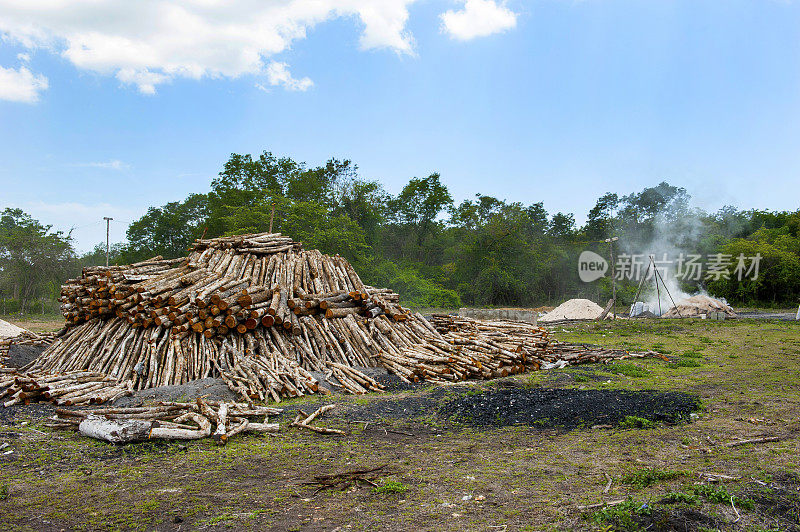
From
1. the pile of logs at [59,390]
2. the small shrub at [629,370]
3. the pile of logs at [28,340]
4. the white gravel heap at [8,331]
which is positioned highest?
the small shrub at [629,370]

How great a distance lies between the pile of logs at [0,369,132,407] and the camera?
8922 mm

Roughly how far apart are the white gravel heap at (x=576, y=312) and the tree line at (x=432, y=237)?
9.95 meters

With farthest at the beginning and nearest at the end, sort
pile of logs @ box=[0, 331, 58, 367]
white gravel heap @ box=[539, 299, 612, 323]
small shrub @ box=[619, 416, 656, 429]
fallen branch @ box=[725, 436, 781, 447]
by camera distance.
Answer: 1. white gravel heap @ box=[539, 299, 612, 323]
2. pile of logs @ box=[0, 331, 58, 367]
3. small shrub @ box=[619, 416, 656, 429]
4. fallen branch @ box=[725, 436, 781, 447]

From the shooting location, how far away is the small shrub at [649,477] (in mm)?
4931

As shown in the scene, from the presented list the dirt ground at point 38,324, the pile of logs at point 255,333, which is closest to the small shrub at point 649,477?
the pile of logs at point 255,333

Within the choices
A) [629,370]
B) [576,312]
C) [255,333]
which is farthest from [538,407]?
[576,312]

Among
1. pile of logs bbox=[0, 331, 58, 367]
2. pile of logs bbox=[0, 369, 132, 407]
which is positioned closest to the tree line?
pile of logs bbox=[0, 331, 58, 367]

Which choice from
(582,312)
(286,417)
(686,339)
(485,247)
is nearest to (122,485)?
(286,417)

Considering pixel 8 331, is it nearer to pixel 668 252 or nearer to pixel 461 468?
→ pixel 461 468

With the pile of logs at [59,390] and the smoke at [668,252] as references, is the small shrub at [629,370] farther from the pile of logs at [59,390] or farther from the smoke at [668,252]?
the smoke at [668,252]

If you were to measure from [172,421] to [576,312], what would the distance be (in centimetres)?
2610

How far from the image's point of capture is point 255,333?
1124 centimetres

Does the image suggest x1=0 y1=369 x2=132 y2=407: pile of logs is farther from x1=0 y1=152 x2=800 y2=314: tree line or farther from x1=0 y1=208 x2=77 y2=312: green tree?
x1=0 y1=208 x2=77 y2=312: green tree

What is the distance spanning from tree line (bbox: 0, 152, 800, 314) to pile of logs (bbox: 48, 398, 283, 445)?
25420 mm
